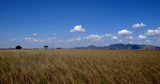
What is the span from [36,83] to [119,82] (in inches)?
85.2

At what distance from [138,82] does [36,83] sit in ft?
8.68

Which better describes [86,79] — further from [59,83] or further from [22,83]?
[22,83]

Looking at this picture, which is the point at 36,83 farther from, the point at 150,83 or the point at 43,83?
→ the point at 150,83

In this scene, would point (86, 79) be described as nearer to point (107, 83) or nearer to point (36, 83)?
point (107, 83)

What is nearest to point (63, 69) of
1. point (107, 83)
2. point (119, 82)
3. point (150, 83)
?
point (107, 83)

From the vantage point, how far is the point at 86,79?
92.7 inches

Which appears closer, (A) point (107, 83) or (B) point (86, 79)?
(A) point (107, 83)

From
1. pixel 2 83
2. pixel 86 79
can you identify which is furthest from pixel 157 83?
pixel 2 83

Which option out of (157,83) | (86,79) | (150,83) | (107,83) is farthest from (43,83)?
(157,83)

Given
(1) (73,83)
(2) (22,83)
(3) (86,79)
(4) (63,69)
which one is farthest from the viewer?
(4) (63,69)

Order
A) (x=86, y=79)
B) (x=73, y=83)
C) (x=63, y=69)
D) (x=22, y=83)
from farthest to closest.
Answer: (x=63, y=69) < (x=86, y=79) < (x=22, y=83) < (x=73, y=83)

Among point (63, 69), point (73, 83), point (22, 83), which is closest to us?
point (73, 83)

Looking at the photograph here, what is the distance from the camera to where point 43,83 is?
221 centimetres

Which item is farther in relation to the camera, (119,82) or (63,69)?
(63,69)
